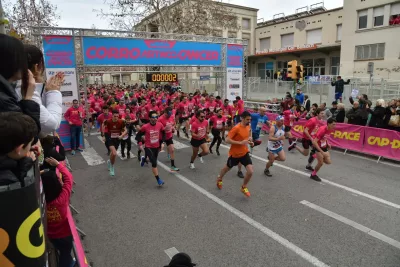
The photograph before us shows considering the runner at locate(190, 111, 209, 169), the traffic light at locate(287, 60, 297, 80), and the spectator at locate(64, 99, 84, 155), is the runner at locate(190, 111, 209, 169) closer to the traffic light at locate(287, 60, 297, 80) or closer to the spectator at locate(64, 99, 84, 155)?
the spectator at locate(64, 99, 84, 155)

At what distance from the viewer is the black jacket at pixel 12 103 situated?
1.66 meters

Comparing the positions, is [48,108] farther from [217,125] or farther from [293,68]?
[293,68]

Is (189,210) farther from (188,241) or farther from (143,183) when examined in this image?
(143,183)

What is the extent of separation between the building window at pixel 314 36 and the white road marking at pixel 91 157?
104 ft

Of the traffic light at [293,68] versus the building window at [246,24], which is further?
the building window at [246,24]

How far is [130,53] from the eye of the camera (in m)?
12.3

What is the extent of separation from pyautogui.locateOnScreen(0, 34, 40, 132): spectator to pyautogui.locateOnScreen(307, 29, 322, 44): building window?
121 ft

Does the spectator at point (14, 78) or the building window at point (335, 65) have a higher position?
the building window at point (335, 65)

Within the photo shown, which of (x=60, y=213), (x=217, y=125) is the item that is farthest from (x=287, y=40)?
(x=60, y=213)

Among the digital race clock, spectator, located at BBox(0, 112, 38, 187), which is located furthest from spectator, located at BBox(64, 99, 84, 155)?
spectator, located at BBox(0, 112, 38, 187)

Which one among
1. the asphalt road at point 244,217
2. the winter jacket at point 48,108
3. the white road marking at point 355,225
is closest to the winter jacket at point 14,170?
the winter jacket at point 48,108

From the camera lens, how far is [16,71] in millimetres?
1828

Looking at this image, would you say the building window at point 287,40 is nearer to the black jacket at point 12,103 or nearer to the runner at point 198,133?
the runner at point 198,133

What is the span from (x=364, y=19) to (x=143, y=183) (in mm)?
27458
